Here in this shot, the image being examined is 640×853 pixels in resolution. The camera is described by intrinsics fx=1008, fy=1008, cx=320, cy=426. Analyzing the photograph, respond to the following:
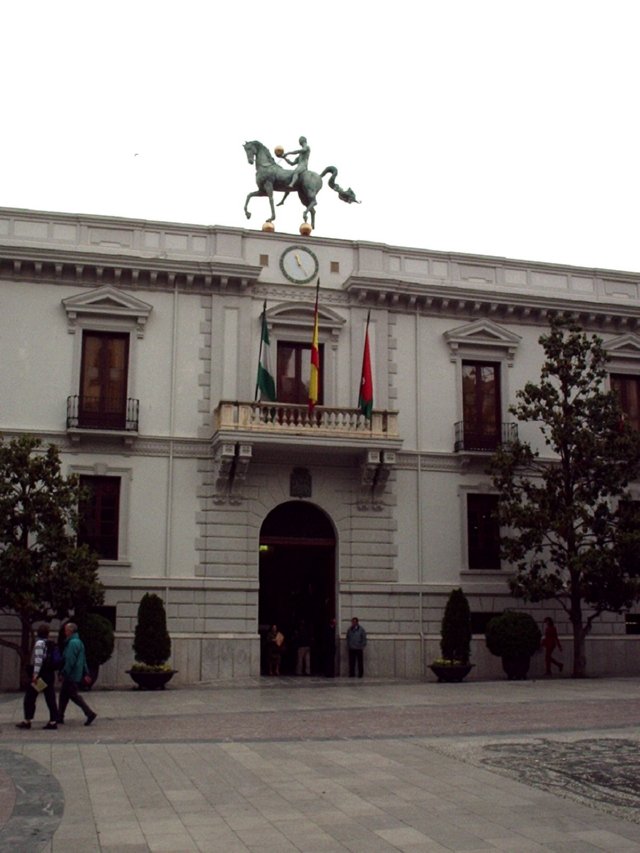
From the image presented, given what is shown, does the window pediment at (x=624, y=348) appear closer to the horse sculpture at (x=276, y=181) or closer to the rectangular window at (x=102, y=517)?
the horse sculpture at (x=276, y=181)

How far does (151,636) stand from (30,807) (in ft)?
48.1

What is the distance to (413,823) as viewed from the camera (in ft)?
29.1

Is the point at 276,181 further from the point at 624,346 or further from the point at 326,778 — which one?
the point at 326,778

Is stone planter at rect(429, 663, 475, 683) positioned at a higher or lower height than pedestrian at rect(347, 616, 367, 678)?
lower

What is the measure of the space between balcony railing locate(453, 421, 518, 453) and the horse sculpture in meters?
7.68

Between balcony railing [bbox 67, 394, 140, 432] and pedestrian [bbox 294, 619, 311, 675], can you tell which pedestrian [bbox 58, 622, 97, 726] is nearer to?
balcony railing [bbox 67, 394, 140, 432]

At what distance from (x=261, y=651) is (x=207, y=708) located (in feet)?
29.6

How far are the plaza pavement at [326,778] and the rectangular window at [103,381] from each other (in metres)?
9.36

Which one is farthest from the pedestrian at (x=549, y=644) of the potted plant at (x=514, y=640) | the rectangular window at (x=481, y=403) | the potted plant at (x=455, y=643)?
the rectangular window at (x=481, y=403)

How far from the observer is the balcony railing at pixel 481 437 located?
29.1 m

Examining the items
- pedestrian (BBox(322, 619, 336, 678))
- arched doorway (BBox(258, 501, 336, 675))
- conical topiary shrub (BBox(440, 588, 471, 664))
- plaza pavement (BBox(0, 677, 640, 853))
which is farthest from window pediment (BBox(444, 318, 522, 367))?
plaza pavement (BBox(0, 677, 640, 853))

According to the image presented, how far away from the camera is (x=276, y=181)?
99.3 feet

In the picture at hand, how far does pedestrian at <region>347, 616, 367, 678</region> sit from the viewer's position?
2656 cm

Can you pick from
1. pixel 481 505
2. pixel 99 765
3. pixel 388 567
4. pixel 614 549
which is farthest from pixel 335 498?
pixel 99 765
